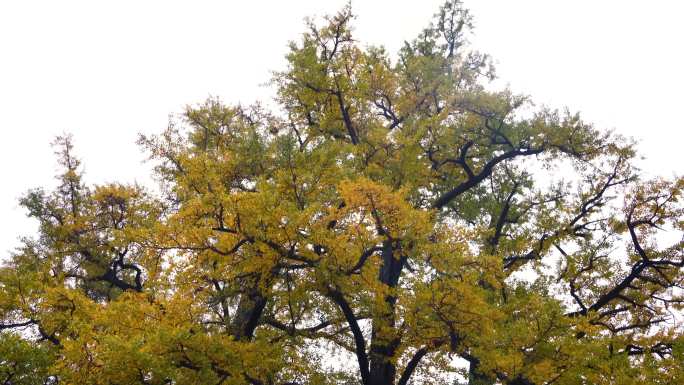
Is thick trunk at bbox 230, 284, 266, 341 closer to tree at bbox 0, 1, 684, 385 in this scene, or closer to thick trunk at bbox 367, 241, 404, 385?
tree at bbox 0, 1, 684, 385

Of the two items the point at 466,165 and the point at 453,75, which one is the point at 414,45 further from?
the point at 466,165

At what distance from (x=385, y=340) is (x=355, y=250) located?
98.2 inches

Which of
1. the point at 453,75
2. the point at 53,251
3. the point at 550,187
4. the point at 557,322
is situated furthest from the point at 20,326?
the point at 550,187

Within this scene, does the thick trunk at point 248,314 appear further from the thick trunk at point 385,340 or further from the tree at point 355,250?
the thick trunk at point 385,340

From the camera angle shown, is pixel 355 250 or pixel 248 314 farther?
pixel 248 314

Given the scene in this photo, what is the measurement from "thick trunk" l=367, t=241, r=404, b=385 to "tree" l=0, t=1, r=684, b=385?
2.7 inches

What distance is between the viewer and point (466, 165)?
1188 cm

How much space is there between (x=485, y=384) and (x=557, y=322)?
100 inches

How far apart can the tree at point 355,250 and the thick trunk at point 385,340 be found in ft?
0.23

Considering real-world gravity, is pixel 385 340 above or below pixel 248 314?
below

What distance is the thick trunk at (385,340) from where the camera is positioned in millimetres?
8766

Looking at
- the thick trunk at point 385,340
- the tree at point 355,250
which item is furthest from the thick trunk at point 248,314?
the thick trunk at point 385,340

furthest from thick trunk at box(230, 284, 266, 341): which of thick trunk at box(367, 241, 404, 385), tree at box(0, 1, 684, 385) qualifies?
thick trunk at box(367, 241, 404, 385)

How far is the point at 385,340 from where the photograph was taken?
29.8 ft
